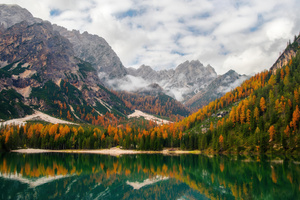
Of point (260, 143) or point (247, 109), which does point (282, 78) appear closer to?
point (247, 109)

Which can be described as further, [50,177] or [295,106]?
[295,106]

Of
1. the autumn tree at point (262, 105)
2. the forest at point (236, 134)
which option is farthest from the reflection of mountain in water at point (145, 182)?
the autumn tree at point (262, 105)

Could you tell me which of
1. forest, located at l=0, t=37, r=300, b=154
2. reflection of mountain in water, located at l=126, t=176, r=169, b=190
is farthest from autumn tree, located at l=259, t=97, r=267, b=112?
reflection of mountain in water, located at l=126, t=176, r=169, b=190

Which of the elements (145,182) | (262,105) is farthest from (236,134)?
(145,182)

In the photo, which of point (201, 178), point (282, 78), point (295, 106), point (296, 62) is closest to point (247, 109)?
point (295, 106)

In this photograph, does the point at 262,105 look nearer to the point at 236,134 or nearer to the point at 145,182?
the point at 236,134

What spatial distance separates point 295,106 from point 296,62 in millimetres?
71548

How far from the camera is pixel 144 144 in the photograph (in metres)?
146

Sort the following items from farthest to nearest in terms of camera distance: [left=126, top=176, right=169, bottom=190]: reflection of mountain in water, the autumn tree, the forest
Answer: the autumn tree, the forest, [left=126, top=176, right=169, bottom=190]: reflection of mountain in water

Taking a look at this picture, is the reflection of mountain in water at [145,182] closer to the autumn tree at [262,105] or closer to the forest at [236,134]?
the forest at [236,134]

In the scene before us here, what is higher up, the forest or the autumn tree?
the autumn tree

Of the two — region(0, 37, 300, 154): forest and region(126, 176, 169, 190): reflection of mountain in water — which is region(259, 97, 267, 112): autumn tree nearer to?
region(0, 37, 300, 154): forest

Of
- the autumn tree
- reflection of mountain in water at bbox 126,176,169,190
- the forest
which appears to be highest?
the autumn tree

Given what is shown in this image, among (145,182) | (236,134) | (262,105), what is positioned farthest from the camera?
(262,105)
